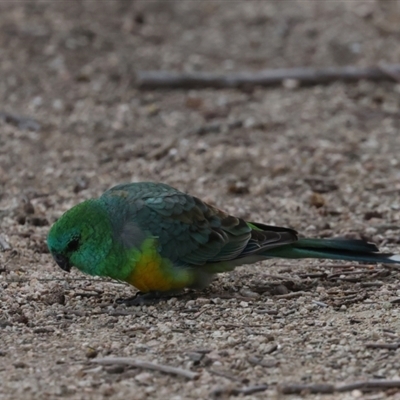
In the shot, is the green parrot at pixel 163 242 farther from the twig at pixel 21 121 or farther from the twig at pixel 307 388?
the twig at pixel 21 121

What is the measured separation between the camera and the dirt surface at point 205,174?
4.45m

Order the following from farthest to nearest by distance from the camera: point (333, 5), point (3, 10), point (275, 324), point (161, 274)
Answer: point (333, 5) → point (3, 10) → point (161, 274) → point (275, 324)

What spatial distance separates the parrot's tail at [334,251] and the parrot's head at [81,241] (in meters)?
1.05

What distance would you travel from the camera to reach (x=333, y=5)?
13367 mm

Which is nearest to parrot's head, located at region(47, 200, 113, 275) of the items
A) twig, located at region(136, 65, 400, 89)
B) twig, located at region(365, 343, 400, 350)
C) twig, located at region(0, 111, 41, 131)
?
twig, located at region(365, 343, 400, 350)

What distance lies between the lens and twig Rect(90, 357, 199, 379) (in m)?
4.25

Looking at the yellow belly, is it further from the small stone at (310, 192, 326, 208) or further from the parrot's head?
the small stone at (310, 192, 326, 208)

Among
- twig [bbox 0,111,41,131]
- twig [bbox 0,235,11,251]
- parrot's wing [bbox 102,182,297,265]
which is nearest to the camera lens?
parrot's wing [bbox 102,182,297,265]

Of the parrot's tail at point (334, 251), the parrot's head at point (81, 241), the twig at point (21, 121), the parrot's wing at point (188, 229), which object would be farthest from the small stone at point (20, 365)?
the twig at point (21, 121)

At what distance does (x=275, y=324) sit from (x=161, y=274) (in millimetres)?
783

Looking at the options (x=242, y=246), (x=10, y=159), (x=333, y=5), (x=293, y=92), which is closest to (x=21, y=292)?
(x=242, y=246)

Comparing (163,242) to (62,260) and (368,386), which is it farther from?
(368,386)

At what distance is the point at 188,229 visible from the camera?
18.4 feet

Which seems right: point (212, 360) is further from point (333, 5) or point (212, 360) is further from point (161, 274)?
point (333, 5)
